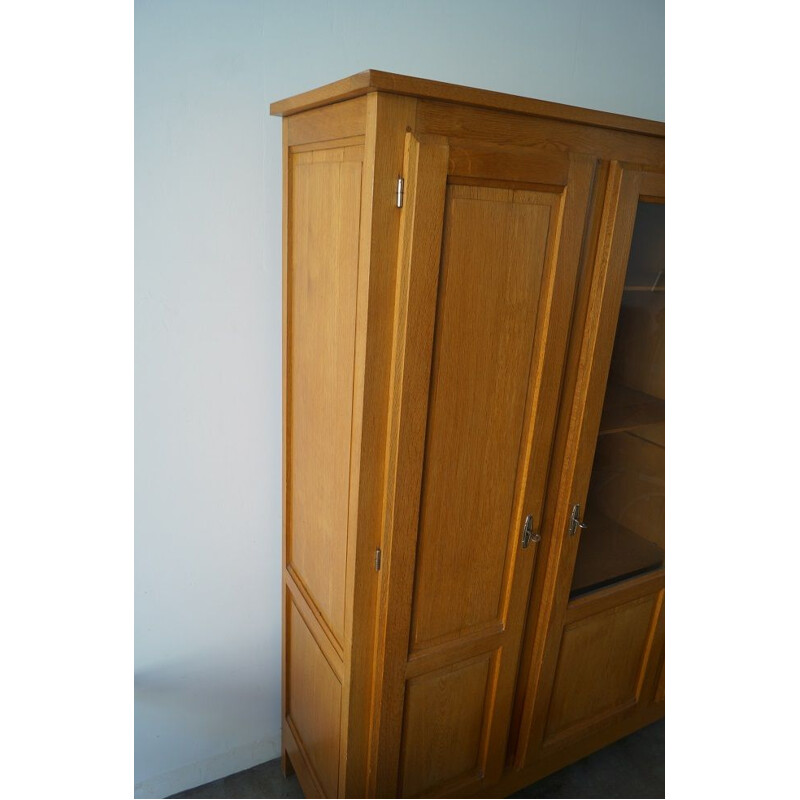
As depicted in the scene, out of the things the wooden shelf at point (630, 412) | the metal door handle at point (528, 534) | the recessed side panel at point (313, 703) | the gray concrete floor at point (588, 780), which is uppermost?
the wooden shelf at point (630, 412)

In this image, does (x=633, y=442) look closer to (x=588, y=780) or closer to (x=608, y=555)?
(x=608, y=555)

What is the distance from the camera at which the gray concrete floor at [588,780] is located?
1836 mm

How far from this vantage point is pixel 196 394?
1487 millimetres

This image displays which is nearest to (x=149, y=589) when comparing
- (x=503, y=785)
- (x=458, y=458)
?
(x=458, y=458)

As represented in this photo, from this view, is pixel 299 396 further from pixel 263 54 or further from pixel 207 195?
pixel 263 54

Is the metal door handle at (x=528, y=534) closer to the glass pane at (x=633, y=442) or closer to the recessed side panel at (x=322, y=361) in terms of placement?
the glass pane at (x=633, y=442)

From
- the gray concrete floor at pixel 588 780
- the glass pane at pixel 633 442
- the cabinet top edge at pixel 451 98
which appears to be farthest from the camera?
the gray concrete floor at pixel 588 780

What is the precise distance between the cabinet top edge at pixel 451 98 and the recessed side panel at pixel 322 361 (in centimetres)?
9

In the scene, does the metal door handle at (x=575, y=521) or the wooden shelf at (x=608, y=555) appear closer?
the metal door handle at (x=575, y=521)

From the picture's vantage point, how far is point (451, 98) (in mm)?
972

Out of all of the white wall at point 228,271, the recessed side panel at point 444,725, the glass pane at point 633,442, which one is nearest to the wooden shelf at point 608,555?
the glass pane at point 633,442

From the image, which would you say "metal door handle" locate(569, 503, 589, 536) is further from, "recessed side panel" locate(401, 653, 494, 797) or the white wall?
the white wall

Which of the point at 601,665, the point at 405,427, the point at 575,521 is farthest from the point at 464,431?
the point at 601,665

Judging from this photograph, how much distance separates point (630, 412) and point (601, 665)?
78cm
